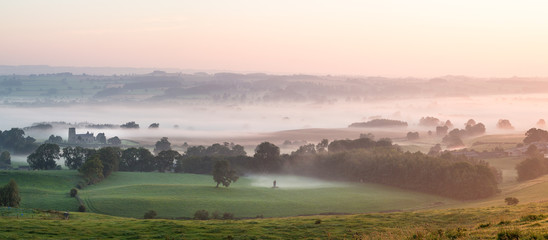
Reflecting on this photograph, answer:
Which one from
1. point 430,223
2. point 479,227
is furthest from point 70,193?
point 479,227

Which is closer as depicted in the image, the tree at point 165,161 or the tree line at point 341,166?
the tree line at point 341,166

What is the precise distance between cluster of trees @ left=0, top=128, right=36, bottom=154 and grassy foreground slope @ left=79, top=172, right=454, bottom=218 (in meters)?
62.0

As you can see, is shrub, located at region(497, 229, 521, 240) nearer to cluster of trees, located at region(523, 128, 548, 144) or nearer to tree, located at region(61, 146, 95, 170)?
tree, located at region(61, 146, 95, 170)

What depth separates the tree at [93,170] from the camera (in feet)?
351

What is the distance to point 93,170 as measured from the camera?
108000 millimetres

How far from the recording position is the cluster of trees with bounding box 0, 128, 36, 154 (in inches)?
6471

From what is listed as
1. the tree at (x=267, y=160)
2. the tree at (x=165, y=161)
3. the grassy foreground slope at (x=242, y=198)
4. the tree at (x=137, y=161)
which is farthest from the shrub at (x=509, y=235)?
the tree at (x=137, y=161)

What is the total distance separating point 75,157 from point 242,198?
5479cm

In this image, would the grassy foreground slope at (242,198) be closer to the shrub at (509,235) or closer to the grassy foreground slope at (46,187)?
the grassy foreground slope at (46,187)

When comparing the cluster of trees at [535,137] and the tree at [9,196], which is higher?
the cluster of trees at [535,137]

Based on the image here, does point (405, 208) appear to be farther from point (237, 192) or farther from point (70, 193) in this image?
point (70, 193)

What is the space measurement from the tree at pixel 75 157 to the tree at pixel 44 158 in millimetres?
2546

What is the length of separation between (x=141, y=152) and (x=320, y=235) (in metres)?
102

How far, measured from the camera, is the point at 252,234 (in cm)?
3722
